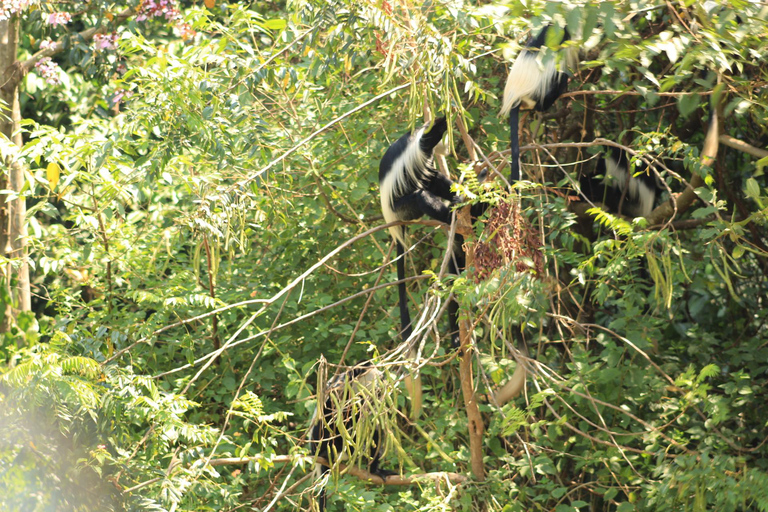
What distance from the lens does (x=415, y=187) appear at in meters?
2.28

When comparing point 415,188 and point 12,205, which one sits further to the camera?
point 12,205

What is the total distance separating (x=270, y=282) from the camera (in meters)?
2.48

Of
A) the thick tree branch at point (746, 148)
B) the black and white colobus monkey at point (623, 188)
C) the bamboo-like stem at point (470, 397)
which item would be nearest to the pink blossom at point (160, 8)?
the bamboo-like stem at point (470, 397)

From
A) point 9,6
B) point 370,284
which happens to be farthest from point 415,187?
point 9,6

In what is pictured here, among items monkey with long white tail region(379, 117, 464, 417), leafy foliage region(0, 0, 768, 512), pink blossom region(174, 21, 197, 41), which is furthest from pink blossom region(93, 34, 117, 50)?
monkey with long white tail region(379, 117, 464, 417)

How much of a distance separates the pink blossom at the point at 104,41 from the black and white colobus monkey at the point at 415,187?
1271 millimetres

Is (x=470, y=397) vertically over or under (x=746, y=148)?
under

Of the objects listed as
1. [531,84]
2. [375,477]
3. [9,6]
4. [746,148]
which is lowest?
[375,477]

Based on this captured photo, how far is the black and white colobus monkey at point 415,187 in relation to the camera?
2186 millimetres

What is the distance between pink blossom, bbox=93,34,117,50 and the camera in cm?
283

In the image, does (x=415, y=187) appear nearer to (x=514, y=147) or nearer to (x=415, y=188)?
(x=415, y=188)

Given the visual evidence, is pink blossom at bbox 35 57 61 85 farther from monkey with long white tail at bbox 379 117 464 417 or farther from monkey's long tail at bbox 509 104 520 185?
monkey's long tail at bbox 509 104 520 185

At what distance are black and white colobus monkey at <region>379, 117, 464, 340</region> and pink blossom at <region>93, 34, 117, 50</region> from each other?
1271 mm

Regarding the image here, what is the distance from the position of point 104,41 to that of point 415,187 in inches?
57.1
